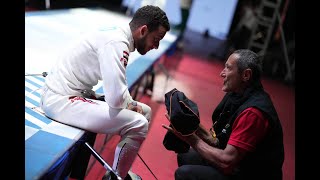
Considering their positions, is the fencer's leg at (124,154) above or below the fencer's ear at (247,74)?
below

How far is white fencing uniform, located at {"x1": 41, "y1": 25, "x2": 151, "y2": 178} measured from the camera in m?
2.21

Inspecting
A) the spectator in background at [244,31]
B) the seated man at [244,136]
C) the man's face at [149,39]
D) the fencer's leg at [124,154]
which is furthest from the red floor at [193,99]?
the man's face at [149,39]

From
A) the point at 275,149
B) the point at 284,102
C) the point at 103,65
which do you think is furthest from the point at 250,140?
the point at 284,102

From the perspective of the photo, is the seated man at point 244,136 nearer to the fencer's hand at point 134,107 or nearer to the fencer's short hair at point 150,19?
the fencer's hand at point 134,107

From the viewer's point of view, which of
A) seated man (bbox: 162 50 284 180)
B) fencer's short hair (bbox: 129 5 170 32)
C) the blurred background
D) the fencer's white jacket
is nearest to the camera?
seated man (bbox: 162 50 284 180)

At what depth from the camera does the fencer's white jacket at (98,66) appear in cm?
212

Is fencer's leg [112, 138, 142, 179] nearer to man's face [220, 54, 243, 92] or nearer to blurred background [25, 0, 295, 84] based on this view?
man's face [220, 54, 243, 92]

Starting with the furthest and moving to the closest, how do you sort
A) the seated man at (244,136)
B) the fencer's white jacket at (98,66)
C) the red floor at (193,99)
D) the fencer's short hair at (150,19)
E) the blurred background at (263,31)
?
the blurred background at (263,31) < the red floor at (193,99) < the fencer's short hair at (150,19) < the fencer's white jacket at (98,66) < the seated man at (244,136)

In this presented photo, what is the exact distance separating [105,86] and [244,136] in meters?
0.78

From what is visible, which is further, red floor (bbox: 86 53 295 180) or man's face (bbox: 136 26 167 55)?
red floor (bbox: 86 53 295 180)

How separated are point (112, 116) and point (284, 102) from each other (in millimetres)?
5767

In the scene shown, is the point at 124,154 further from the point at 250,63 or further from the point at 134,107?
the point at 250,63

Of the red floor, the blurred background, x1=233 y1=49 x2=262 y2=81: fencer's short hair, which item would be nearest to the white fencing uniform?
x1=233 y1=49 x2=262 y2=81: fencer's short hair

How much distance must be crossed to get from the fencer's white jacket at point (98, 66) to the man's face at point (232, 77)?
565 mm
